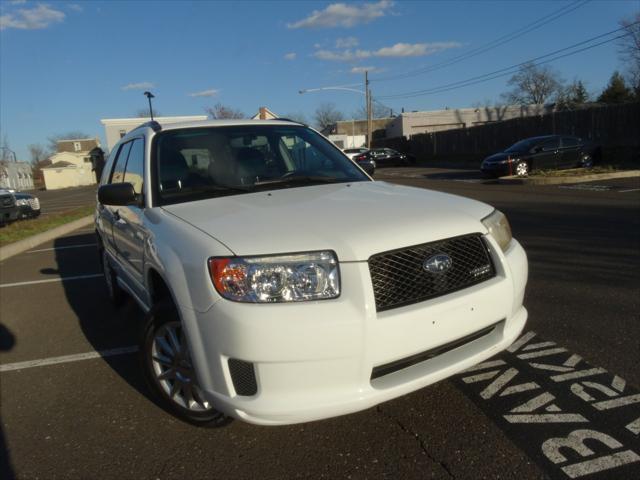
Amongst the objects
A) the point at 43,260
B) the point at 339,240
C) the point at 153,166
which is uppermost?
the point at 153,166

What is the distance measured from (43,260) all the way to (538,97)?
9364 centimetres

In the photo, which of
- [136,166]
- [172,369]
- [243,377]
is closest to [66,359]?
[136,166]

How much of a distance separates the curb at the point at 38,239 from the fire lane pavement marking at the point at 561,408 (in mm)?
9363

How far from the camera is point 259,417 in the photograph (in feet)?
7.41

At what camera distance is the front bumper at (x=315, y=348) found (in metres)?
2.18

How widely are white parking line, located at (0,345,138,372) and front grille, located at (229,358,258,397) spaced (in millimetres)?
2153

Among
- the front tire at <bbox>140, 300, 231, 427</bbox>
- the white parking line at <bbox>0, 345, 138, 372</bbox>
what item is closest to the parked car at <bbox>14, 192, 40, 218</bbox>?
the white parking line at <bbox>0, 345, 138, 372</bbox>

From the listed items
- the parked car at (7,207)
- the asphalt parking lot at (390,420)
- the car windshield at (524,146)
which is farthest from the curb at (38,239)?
the car windshield at (524,146)

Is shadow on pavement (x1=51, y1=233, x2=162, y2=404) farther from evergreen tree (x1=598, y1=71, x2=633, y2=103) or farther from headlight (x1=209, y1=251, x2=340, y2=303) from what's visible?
evergreen tree (x1=598, y1=71, x2=633, y2=103)

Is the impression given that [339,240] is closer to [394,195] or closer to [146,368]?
[394,195]

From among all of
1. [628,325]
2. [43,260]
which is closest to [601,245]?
[628,325]

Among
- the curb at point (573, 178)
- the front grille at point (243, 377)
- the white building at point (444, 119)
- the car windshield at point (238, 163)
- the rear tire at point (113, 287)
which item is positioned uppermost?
the white building at point (444, 119)

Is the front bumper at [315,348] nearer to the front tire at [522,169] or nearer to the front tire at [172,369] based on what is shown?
the front tire at [172,369]

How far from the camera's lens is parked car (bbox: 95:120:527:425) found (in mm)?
2213
